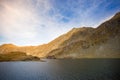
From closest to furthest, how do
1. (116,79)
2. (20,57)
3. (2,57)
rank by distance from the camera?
(116,79), (2,57), (20,57)

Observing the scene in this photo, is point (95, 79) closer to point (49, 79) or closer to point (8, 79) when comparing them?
point (49, 79)

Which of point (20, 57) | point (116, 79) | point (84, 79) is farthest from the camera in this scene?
point (20, 57)

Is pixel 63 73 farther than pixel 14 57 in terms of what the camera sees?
No

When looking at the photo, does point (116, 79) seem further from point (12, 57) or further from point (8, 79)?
point (12, 57)

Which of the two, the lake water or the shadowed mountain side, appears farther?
the shadowed mountain side

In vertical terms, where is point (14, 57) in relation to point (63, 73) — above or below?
above

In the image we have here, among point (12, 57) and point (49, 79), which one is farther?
point (12, 57)

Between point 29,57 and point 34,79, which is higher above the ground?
point 29,57

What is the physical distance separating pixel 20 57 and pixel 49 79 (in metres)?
137

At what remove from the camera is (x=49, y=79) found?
147 ft

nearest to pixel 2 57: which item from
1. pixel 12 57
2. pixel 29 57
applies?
pixel 12 57

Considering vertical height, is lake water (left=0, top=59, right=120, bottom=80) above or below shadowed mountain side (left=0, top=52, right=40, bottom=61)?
below

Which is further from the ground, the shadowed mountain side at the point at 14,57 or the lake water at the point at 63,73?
the shadowed mountain side at the point at 14,57

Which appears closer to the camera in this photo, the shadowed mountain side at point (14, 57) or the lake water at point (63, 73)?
the lake water at point (63, 73)
